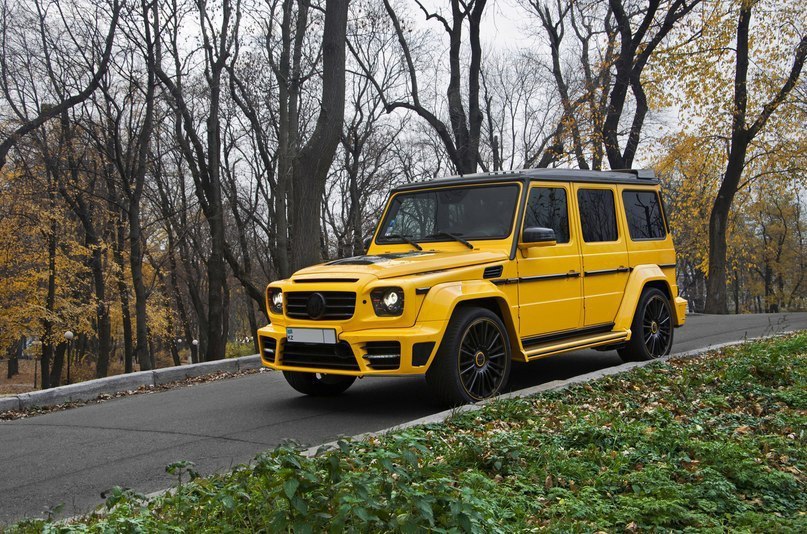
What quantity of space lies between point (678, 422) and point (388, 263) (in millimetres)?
2846

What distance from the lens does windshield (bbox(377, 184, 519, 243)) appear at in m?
7.88

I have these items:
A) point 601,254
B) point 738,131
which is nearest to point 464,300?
point 601,254

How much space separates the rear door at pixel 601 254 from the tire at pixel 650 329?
0.40 m

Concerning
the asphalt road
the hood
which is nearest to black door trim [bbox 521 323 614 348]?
the asphalt road

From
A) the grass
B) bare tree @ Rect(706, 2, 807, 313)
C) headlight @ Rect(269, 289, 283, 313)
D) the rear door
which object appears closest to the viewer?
the grass

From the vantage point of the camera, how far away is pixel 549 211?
8.23 meters

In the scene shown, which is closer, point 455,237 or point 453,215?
point 455,237

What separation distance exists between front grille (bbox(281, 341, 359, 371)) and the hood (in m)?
0.68

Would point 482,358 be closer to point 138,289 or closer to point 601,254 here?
point 601,254

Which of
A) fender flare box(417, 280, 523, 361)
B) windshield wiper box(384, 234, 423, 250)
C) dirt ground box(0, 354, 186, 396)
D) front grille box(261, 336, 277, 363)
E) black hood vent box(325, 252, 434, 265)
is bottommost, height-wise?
dirt ground box(0, 354, 186, 396)

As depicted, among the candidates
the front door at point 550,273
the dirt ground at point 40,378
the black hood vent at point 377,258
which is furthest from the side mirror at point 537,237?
the dirt ground at point 40,378

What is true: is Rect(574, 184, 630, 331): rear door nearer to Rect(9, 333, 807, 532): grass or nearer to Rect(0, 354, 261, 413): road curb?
Rect(9, 333, 807, 532): grass

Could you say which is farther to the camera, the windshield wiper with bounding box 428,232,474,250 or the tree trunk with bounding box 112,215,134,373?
the tree trunk with bounding box 112,215,134,373

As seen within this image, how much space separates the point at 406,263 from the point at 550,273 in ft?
6.06
